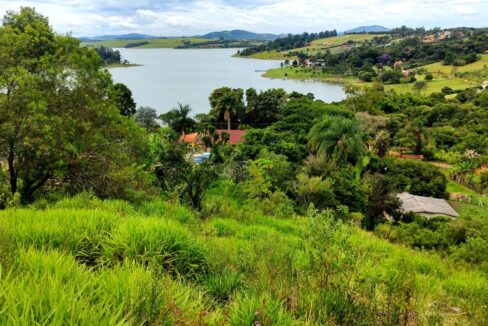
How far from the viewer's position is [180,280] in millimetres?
3457

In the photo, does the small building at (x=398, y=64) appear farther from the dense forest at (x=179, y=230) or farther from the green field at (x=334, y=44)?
the dense forest at (x=179, y=230)

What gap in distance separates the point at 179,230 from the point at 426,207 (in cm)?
1976

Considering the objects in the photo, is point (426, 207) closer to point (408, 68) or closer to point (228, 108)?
point (228, 108)

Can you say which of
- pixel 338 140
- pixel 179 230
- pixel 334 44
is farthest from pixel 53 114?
pixel 334 44

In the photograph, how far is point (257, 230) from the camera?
7.29 metres

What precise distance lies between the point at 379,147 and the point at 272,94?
13290 mm

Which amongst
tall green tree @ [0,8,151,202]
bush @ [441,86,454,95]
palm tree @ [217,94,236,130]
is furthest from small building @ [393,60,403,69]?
tall green tree @ [0,8,151,202]

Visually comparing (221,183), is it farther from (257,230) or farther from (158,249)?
(158,249)

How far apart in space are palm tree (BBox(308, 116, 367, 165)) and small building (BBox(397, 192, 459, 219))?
12.7ft

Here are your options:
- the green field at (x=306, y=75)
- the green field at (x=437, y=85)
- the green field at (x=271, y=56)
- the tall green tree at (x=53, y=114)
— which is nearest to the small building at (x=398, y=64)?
the green field at (x=306, y=75)

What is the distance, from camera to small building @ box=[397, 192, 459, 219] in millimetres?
20562

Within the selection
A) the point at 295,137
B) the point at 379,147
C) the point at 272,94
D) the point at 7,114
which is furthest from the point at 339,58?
the point at 7,114

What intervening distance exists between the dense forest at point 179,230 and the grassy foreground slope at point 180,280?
15 millimetres

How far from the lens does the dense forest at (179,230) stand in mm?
2609
